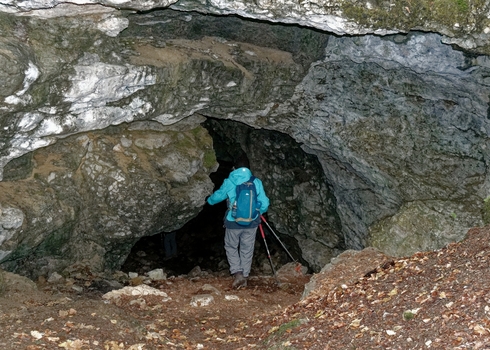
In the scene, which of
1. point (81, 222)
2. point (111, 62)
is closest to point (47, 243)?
point (81, 222)

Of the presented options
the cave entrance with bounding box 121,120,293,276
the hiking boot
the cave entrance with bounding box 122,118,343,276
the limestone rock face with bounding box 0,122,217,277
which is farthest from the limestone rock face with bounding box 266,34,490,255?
the cave entrance with bounding box 121,120,293,276

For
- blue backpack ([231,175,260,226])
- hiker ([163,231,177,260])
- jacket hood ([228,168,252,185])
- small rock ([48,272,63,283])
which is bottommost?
hiker ([163,231,177,260])

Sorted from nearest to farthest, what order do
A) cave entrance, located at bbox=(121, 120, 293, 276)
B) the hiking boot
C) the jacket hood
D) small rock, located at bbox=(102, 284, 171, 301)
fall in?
small rock, located at bbox=(102, 284, 171, 301) → the jacket hood → the hiking boot → cave entrance, located at bbox=(121, 120, 293, 276)

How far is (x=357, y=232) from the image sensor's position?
49.0ft

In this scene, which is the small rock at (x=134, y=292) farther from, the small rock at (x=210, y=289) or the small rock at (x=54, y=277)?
the small rock at (x=54, y=277)

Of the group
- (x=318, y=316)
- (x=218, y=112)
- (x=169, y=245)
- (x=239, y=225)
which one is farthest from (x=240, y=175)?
Result: (x=169, y=245)

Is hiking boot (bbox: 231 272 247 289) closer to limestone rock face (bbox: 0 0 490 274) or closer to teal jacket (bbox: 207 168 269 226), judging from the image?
teal jacket (bbox: 207 168 269 226)

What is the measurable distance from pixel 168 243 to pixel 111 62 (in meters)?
10.7

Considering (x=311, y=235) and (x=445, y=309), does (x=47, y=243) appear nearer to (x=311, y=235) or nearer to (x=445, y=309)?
(x=311, y=235)

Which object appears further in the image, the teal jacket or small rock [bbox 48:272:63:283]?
small rock [bbox 48:272:63:283]

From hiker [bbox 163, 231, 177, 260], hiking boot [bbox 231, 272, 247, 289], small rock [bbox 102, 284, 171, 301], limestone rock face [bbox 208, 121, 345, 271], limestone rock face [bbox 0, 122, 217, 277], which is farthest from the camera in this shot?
hiker [bbox 163, 231, 177, 260]

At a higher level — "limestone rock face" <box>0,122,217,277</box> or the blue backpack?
the blue backpack

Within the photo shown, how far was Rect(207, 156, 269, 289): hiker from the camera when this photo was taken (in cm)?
1123

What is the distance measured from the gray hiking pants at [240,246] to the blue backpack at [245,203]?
0.50 meters
